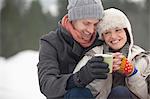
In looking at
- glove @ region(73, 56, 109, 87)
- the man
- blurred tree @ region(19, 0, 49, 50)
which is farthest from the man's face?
blurred tree @ region(19, 0, 49, 50)

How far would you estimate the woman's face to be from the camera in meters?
2.56

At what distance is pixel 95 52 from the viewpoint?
2.62 meters

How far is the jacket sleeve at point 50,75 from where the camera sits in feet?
8.00

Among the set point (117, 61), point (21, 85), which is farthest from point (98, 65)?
point (21, 85)

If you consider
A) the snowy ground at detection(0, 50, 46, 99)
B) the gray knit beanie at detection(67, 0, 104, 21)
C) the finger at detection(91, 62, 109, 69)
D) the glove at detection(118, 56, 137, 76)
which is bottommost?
the snowy ground at detection(0, 50, 46, 99)

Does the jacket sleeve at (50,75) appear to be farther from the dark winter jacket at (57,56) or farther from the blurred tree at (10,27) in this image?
the blurred tree at (10,27)

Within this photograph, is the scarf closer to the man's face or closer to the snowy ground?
the man's face

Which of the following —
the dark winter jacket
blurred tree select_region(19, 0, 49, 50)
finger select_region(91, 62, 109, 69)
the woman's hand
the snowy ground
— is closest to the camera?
finger select_region(91, 62, 109, 69)

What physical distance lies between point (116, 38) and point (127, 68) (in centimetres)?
24

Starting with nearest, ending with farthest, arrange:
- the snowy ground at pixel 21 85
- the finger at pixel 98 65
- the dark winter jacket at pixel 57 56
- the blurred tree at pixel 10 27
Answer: the finger at pixel 98 65
the dark winter jacket at pixel 57 56
the snowy ground at pixel 21 85
the blurred tree at pixel 10 27

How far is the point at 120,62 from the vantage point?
239 centimetres

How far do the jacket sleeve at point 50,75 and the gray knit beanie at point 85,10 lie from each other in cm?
23

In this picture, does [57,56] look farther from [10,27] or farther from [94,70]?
[10,27]

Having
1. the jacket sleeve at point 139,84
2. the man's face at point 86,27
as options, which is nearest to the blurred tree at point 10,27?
the man's face at point 86,27
